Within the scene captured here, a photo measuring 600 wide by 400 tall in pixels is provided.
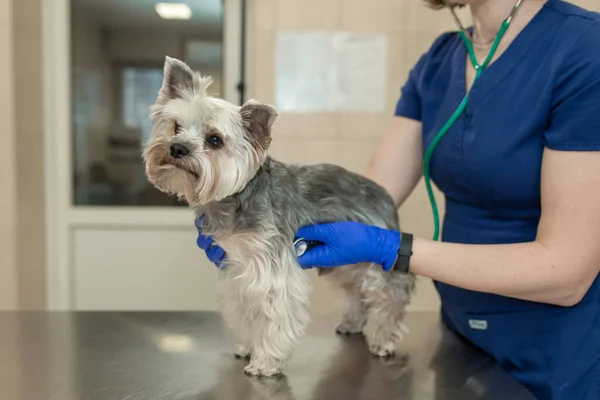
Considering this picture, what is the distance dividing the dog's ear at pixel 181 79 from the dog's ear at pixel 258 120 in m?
0.10

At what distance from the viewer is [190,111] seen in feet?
3.53

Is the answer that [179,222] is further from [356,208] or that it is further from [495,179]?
[495,179]

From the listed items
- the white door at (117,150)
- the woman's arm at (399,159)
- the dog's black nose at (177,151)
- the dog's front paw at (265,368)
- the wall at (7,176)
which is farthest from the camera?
the white door at (117,150)

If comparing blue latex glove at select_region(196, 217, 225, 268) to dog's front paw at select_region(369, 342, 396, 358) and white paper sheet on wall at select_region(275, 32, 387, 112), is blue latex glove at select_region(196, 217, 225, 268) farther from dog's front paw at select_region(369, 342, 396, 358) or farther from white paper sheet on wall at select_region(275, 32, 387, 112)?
white paper sheet on wall at select_region(275, 32, 387, 112)

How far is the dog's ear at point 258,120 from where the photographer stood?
3.53 ft

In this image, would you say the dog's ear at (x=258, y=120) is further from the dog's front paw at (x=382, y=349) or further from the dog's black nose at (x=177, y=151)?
the dog's front paw at (x=382, y=349)

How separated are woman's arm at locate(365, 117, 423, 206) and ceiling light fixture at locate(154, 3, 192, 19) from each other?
1.60m

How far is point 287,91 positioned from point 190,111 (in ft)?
4.61

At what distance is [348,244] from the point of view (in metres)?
1.19

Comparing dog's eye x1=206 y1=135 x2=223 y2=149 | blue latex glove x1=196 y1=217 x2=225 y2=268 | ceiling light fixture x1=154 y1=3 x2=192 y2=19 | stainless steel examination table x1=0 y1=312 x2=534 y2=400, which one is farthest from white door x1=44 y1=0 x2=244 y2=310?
dog's eye x1=206 y1=135 x2=223 y2=149

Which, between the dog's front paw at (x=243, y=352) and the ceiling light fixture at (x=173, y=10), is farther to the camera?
the ceiling light fixture at (x=173, y=10)

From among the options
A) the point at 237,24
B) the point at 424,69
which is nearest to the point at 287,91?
the point at 237,24

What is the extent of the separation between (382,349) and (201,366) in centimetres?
41

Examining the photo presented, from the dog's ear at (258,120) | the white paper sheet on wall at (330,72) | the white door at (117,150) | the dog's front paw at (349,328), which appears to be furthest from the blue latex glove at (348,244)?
the white door at (117,150)
